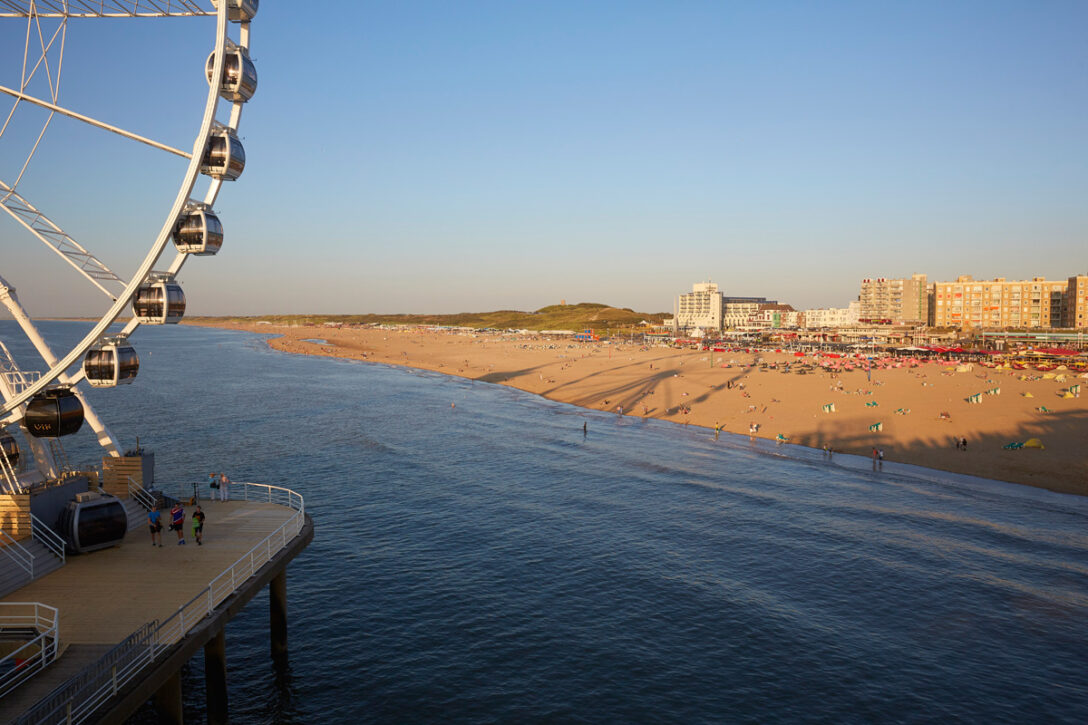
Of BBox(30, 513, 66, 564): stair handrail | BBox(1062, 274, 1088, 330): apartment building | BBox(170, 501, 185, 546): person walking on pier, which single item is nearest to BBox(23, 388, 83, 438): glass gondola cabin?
BBox(30, 513, 66, 564): stair handrail

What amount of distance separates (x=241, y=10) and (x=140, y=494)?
47.8 ft

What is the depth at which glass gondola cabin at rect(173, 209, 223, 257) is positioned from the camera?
16.0m

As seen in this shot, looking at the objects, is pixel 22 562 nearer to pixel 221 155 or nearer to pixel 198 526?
pixel 198 526

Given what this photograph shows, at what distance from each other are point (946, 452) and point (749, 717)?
36802 millimetres

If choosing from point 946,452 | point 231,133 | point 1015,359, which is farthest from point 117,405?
point 1015,359

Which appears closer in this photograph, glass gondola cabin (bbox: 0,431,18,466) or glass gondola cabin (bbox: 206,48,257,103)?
glass gondola cabin (bbox: 206,48,257,103)

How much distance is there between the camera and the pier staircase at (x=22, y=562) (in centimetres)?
1439

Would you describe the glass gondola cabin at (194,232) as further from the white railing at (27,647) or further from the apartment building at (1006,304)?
the apartment building at (1006,304)

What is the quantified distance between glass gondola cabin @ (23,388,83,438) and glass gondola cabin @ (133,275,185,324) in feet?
11.0

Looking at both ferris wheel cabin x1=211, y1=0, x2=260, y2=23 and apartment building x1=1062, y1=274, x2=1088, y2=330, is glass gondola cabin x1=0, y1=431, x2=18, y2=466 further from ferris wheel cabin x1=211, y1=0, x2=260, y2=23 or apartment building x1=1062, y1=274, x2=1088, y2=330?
apartment building x1=1062, y1=274, x2=1088, y2=330

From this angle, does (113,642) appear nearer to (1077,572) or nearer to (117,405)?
(1077,572)

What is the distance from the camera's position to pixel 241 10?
55.8ft

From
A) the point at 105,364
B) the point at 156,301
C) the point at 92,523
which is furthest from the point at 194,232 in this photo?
the point at 92,523

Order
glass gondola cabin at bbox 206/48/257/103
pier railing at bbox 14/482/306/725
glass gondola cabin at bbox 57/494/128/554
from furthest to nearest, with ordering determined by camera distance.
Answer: glass gondola cabin at bbox 206/48/257/103 < glass gondola cabin at bbox 57/494/128/554 < pier railing at bbox 14/482/306/725
